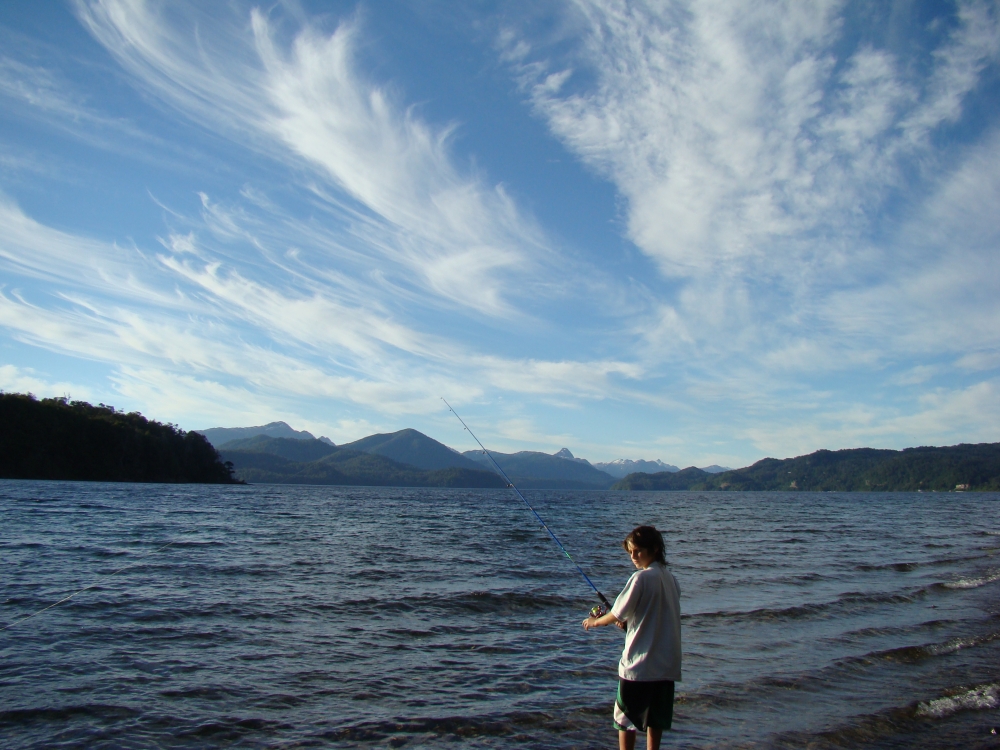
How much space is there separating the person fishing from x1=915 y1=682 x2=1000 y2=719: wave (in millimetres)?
4921

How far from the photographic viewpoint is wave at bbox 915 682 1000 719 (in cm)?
788

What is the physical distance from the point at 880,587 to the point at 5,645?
68.2ft

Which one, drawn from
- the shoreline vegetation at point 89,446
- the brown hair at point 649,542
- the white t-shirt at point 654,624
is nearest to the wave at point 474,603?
the white t-shirt at point 654,624

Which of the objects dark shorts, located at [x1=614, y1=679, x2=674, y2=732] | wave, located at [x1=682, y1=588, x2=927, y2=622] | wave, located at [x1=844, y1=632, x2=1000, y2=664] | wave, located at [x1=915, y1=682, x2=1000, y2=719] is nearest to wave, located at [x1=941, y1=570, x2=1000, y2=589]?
wave, located at [x1=682, y1=588, x2=927, y2=622]

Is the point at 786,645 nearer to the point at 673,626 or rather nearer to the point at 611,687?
the point at 611,687

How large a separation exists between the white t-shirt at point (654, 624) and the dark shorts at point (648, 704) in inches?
4.5

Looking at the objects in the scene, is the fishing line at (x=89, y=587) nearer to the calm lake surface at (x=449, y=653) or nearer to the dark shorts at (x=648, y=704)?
the calm lake surface at (x=449, y=653)

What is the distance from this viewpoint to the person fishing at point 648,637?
5.38 meters

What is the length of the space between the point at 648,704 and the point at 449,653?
225 inches

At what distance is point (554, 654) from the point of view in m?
10.6

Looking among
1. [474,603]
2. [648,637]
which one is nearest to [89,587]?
[474,603]

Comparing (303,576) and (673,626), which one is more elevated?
→ (673,626)

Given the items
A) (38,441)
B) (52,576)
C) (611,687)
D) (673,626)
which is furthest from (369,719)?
(38,441)

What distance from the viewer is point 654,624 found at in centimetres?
538
